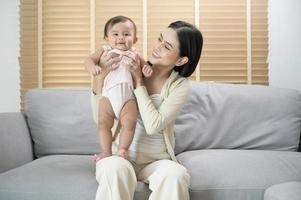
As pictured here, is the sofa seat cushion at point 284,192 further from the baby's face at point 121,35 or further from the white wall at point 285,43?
the white wall at point 285,43

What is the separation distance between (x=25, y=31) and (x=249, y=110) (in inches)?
86.3

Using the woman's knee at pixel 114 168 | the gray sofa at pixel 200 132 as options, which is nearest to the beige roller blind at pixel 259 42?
the gray sofa at pixel 200 132

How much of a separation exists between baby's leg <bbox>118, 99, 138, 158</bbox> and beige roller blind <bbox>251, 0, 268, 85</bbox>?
6.59 feet

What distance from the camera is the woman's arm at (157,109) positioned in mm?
1596

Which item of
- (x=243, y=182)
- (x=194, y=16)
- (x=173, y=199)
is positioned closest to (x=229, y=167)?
(x=243, y=182)

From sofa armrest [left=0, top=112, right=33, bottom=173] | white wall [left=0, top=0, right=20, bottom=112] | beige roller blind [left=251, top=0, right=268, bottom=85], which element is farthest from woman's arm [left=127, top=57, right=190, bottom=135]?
white wall [left=0, top=0, right=20, bottom=112]

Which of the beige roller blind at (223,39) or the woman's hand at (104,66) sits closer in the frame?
the woman's hand at (104,66)

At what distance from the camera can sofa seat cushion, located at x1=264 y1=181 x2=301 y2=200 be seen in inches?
53.6

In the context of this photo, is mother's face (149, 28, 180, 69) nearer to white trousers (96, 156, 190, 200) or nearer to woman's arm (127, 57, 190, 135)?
woman's arm (127, 57, 190, 135)

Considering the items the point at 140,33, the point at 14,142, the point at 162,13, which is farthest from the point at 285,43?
the point at 14,142

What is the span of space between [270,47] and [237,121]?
1.37 meters

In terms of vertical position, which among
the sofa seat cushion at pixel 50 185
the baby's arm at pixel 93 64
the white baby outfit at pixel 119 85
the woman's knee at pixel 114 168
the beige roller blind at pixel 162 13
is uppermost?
the beige roller blind at pixel 162 13

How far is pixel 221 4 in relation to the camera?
332 centimetres

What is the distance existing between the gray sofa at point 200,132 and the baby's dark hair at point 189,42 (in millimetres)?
494
